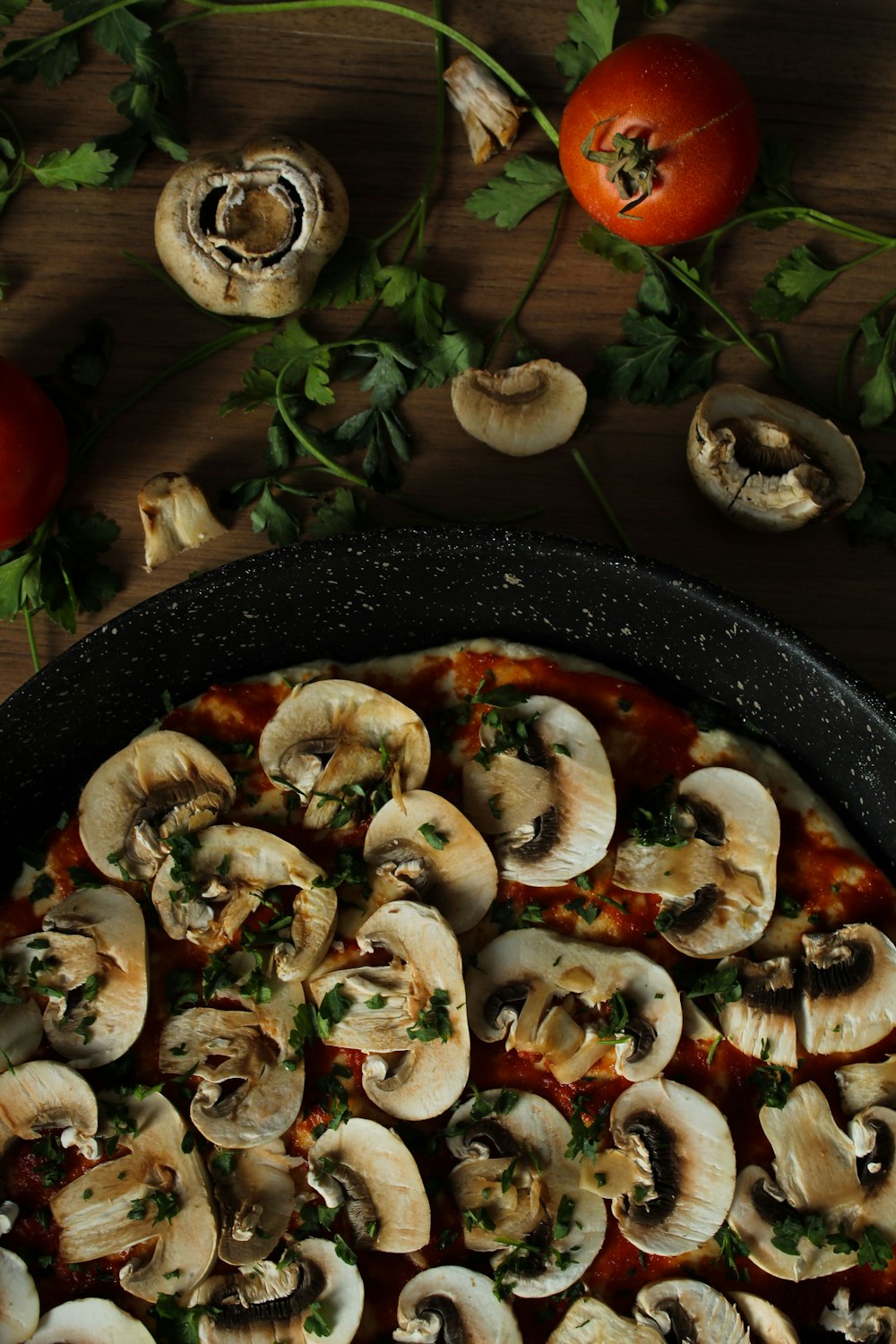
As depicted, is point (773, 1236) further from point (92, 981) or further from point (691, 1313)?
point (92, 981)

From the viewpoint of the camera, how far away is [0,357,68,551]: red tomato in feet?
9.14

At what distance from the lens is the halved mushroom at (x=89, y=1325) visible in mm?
2635

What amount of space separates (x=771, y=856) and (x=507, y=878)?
1.80ft

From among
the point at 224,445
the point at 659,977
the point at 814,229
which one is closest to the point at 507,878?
the point at 659,977

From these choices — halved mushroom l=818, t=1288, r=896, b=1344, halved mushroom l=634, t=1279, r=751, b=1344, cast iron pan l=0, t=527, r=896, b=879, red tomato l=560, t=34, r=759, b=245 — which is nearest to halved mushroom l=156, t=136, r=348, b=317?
red tomato l=560, t=34, r=759, b=245

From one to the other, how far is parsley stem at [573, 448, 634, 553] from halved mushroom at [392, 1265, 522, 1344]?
1.61m

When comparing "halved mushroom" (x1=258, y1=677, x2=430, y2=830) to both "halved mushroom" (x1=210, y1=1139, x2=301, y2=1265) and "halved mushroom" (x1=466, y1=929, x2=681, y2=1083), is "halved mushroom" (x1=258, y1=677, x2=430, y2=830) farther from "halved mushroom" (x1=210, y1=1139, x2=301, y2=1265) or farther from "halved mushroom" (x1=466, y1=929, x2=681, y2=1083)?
"halved mushroom" (x1=210, y1=1139, x2=301, y2=1265)

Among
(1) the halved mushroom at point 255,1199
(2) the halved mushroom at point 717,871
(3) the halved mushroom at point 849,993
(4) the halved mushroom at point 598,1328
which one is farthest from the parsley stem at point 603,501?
(4) the halved mushroom at point 598,1328

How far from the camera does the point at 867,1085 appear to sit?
2.67 m

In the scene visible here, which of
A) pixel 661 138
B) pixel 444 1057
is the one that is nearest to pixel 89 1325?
pixel 444 1057

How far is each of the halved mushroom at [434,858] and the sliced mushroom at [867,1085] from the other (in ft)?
2.74

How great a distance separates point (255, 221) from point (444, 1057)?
189 cm

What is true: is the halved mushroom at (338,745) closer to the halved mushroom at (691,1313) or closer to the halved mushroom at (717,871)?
the halved mushroom at (717,871)

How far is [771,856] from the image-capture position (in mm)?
2654
